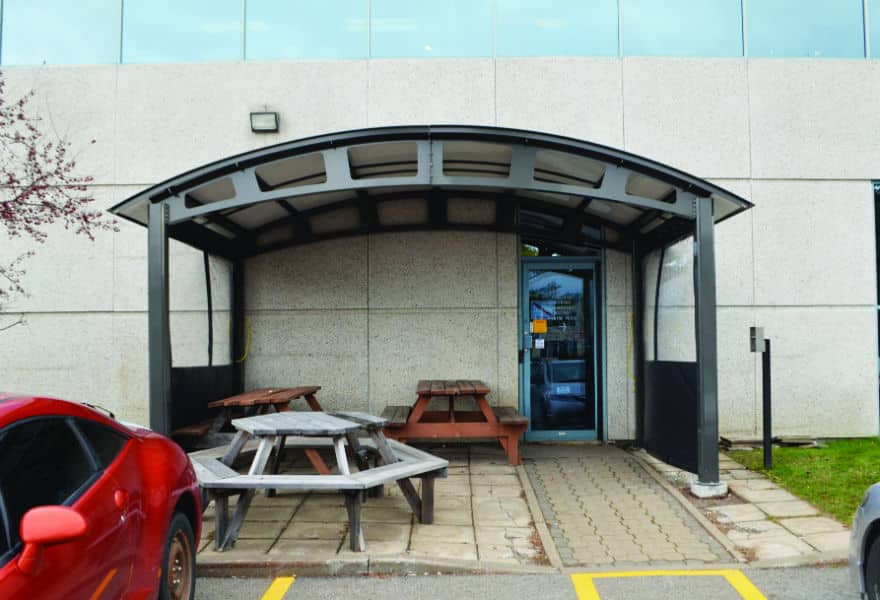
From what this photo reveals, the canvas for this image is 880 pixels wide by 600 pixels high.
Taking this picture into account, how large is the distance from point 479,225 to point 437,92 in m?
1.89

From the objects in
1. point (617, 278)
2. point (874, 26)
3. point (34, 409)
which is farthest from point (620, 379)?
point (34, 409)

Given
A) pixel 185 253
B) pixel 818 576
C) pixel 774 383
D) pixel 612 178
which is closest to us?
pixel 818 576

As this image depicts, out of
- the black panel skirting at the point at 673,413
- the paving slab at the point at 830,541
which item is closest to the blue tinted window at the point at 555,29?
the black panel skirting at the point at 673,413

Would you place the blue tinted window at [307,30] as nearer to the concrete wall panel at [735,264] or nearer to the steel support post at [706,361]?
the steel support post at [706,361]

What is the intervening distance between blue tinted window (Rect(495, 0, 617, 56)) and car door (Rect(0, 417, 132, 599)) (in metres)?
7.75

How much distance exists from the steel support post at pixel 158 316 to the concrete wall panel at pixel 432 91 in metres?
3.59

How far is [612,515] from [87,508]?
4398 millimetres

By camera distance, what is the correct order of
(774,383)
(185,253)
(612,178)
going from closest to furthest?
(612,178)
(185,253)
(774,383)

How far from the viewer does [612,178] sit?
6.28m

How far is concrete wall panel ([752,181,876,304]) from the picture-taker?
29.1ft

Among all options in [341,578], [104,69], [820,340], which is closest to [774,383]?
[820,340]

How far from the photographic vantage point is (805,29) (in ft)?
30.1

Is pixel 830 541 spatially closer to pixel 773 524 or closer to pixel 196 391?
pixel 773 524

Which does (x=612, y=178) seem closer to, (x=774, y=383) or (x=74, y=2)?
(x=774, y=383)
